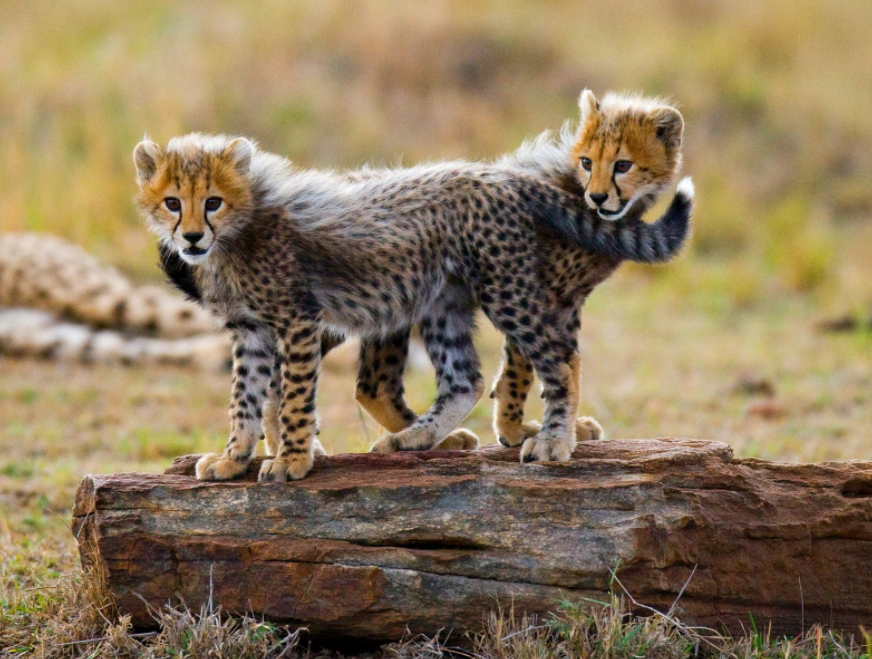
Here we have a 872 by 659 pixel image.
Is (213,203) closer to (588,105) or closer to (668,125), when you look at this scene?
(588,105)

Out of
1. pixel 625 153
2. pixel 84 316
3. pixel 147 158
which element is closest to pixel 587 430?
pixel 625 153

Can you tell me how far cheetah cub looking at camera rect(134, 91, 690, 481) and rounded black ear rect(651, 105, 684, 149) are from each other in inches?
9.4

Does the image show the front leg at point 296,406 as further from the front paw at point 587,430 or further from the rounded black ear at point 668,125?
the rounded black ear at point 668,125

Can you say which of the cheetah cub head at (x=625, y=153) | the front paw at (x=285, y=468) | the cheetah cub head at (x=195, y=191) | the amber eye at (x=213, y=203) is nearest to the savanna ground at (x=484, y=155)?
the front paw at (x=285, y=468)

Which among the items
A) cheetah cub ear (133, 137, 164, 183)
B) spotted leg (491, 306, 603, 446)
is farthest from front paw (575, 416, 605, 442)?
cheetah cub ear (133, 137, 164, 183)

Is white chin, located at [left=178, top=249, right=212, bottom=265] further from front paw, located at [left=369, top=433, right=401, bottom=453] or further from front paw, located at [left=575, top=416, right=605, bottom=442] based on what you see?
front paw, located at [left=575, top=416, right=605, bottom=442]

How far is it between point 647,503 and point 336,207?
1.56 metres

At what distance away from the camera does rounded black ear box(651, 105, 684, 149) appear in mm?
4164

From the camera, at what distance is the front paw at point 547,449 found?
3.80 meters

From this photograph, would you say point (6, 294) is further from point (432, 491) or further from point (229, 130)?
point (432, 491)

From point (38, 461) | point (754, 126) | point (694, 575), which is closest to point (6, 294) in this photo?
point (38, 461)

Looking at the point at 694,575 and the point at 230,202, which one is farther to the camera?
the point at 230,202

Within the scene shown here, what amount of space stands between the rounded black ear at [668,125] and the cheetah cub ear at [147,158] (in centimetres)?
179

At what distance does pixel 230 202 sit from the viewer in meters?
3.86
